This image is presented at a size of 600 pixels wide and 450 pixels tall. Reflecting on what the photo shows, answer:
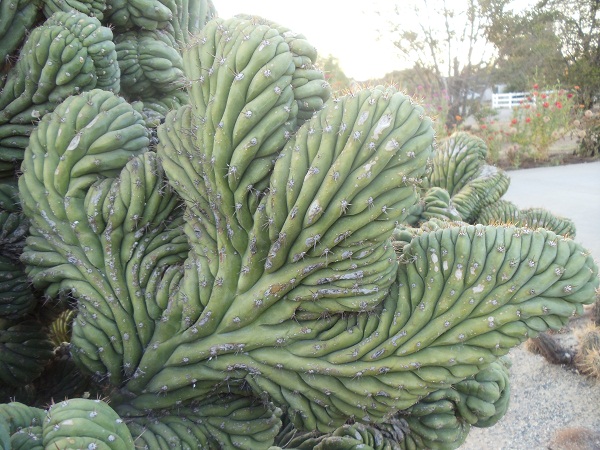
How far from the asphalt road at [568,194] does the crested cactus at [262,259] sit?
6.02 metres

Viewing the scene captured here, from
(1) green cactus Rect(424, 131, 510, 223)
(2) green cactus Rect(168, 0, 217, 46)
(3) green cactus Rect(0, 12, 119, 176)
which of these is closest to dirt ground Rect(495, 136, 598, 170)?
(1) green cactus Rect(424, 131, 510, 223)

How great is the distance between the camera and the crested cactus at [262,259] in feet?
4.27

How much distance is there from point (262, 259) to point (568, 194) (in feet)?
32.4

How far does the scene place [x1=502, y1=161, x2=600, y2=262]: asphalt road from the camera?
26.2 feet

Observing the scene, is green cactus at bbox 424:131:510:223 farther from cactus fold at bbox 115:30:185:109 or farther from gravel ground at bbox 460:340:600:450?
cactus fold at bbox 115:30:185:109

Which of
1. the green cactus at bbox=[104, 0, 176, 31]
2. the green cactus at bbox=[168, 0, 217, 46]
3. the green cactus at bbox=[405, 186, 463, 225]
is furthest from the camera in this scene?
the green cactus at bbox=[405, 186, 463, 225]

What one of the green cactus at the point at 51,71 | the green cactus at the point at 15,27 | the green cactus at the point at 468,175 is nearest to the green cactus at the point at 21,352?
the green cactus at the point at 51,71

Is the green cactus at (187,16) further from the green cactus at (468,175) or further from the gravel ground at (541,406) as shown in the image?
the gravel ground at (541,406)

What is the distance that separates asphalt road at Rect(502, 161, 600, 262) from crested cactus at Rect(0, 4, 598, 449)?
602cm

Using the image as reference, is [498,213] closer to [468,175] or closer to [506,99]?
[468,175]

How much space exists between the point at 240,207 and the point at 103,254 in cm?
43

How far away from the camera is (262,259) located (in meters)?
1.41

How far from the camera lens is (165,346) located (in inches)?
59.2

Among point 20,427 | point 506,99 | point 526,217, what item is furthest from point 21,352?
point 506,99
